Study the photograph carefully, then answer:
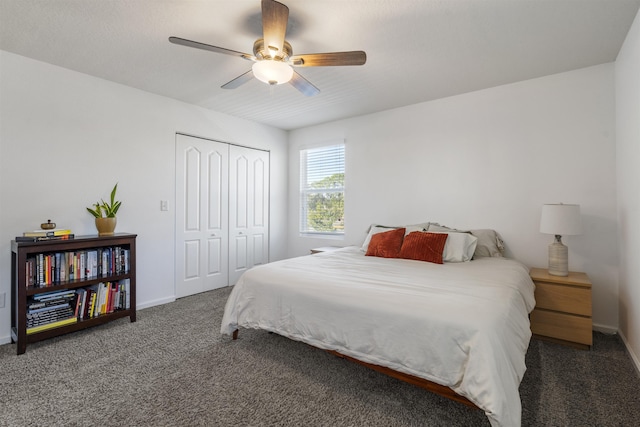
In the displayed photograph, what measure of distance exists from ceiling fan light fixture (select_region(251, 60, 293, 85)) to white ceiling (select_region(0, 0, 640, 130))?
0.34 metres

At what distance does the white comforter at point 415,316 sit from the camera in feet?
4.61

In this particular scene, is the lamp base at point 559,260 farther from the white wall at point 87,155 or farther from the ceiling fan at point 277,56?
the white wall at point 87,155

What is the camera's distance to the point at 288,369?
212cm

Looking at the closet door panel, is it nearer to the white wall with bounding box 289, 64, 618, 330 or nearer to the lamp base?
the white wall with bounding box 289, 64, 618, 330

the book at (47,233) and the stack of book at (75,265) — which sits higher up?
the book at (47,233)

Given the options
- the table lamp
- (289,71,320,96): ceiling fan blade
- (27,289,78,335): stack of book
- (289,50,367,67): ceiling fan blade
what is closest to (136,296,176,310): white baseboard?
(27,289,78,335): stack of book

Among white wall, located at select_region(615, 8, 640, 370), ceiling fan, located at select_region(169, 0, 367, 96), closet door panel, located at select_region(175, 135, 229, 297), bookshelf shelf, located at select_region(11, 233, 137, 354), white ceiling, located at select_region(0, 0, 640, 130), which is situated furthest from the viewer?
closet door panel, located at select_region(175, 135, 229, 297)

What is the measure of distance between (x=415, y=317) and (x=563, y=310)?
1.76 meters

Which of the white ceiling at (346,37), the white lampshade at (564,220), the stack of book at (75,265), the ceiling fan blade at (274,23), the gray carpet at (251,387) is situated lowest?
the gray carpet at (251,387)

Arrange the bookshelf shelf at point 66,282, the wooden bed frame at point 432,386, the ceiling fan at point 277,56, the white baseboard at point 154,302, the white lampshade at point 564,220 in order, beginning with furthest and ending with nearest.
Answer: the white baseboard at point 154,302 < the white lampshade at point 564,220 < the bookshelf shelf at point 66,282 < the ceiling fan at point 277,56 < the wooden bed frame at point 432,386

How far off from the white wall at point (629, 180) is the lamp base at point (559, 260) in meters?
0.38

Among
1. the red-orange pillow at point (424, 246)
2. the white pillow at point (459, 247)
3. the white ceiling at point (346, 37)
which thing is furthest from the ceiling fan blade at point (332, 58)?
the white pillow at point (459, 247)

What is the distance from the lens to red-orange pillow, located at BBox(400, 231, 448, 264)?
115 inches

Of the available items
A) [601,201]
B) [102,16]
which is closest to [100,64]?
[102,16]
